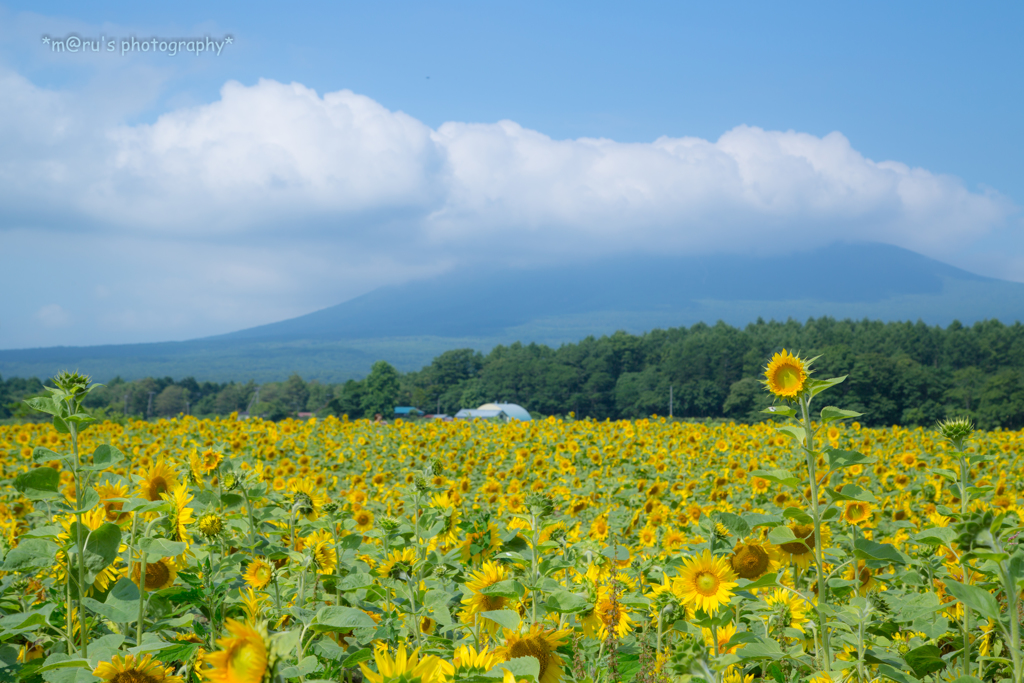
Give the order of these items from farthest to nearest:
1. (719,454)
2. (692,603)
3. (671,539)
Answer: (719,454) < (671,539) < (692,603)

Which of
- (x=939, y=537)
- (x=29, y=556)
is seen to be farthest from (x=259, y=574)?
(x=939, y=537)

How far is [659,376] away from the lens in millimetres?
72625

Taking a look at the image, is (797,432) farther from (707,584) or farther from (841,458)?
(707,584)

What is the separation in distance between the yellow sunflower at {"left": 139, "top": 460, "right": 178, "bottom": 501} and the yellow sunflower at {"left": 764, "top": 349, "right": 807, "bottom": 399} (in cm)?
226

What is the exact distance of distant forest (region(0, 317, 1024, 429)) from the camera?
57.2 metres

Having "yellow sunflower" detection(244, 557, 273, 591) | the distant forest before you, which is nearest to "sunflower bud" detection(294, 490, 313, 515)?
"yellow sunflower" detection(244, 557, 273, 591)

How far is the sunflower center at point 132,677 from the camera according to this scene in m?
1.43

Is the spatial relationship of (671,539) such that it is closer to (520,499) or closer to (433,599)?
(520,499)

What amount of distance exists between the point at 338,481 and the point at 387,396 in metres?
48.3

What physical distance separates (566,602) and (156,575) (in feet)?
5.05

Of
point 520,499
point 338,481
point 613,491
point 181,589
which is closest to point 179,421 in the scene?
point 338,481

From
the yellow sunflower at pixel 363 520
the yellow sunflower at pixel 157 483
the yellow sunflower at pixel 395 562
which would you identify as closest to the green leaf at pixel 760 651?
the yellow sunflower at pixel 395 562

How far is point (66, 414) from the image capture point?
1.66 meters

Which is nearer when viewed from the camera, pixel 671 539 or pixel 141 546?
pixel 141 546
